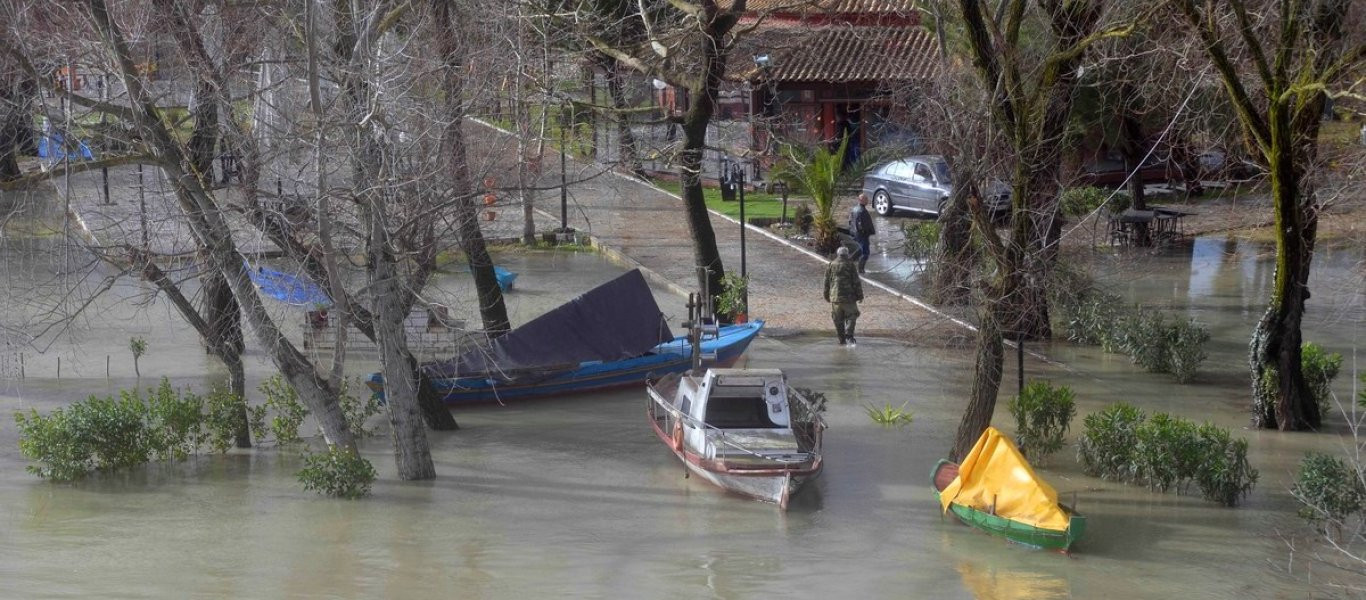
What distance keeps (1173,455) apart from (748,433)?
4457mm

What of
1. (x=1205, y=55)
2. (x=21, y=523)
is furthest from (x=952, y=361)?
(x=21, y=523)

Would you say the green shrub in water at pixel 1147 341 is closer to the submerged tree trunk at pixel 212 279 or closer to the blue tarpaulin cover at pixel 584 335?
the blue tarpaulin cover at pixel 584 335

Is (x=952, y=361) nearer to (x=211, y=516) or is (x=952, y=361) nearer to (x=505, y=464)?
(x=505, y=464)

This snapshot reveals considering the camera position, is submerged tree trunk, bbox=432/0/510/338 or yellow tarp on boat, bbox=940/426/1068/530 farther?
submerged tree trunk, bbox=432/0/510/338

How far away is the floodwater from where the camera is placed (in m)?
12.2

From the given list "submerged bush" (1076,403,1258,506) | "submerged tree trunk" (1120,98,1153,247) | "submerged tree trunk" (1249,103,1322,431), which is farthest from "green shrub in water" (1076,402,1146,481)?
"submerged tree trunk" (1120,98,1153,247)

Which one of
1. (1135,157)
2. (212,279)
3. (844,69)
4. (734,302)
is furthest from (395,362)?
(844,69)

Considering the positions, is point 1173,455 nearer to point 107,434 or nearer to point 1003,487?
point 1003,487

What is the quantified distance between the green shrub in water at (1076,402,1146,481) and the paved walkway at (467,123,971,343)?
10.9ft

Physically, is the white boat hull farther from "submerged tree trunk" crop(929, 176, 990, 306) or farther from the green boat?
"submerged tree trunk" crop(929, 176, 990, 306)

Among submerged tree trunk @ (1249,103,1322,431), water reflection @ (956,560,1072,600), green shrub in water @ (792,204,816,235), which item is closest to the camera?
water reflection @ (956,560,1072,600)

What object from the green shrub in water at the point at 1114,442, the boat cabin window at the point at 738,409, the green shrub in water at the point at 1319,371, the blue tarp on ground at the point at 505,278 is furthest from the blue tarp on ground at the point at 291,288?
the green shrub in water at the point at 1319,371

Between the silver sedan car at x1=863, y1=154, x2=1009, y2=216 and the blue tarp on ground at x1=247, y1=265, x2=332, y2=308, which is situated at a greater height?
the silver sedan car at x1=863, y1=154, x2=1009, y2=216

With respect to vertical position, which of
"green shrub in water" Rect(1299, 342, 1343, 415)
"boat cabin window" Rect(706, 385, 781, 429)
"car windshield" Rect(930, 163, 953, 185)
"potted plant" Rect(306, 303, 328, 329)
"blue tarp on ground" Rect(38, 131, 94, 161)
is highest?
"car windshield" Rect(930, 163, 953, 185)
